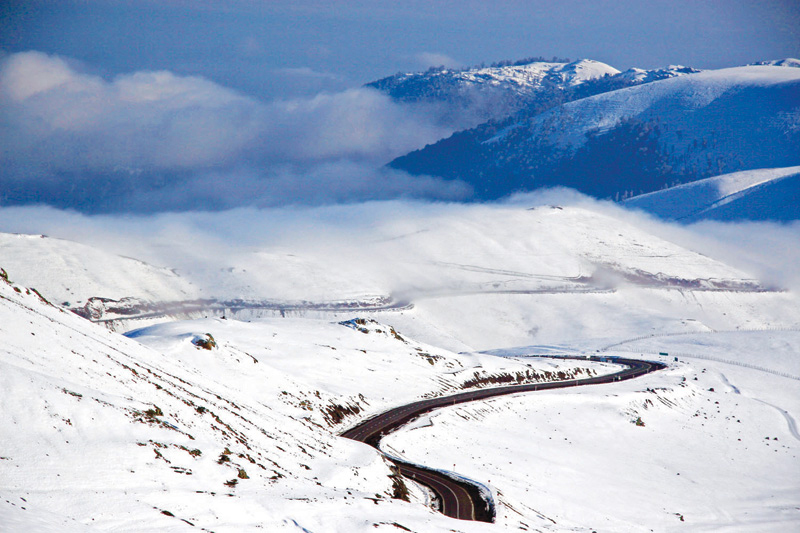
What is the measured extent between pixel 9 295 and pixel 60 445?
29.0m

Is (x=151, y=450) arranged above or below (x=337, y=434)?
below

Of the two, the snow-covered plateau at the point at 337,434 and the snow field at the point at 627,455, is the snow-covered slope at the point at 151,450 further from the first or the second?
the snow field at the point at 627,455

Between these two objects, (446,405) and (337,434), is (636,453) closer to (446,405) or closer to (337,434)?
(446,405)

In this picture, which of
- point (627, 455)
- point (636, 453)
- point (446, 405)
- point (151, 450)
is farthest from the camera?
point (446, 405)

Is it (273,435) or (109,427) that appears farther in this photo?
(273,435)

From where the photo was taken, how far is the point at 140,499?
1273 inches

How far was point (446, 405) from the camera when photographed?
90.7 metres

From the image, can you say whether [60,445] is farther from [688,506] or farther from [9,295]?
[688,506]

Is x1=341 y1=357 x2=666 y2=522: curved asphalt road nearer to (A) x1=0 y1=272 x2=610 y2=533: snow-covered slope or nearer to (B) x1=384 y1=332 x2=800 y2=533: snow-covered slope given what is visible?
(B) x1=384 y1=332 x2=800 y2=533: snow-covered slope

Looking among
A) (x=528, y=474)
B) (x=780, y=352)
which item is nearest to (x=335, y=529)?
(x=528, y=474)

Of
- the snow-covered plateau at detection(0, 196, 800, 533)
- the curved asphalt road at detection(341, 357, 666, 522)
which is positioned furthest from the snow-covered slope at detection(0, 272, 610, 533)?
the curved asphalt road at detection(341, 357, 666, 522)

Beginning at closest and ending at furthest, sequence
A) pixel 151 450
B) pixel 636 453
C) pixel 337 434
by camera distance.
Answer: pixel 151 450 → pixel 337 434 → pixel 636 453

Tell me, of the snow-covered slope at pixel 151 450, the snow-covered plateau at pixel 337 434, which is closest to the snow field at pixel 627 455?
the snow-covered plateau at pixel 337 434

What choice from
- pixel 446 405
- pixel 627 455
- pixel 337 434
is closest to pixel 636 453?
pixel 627 455
